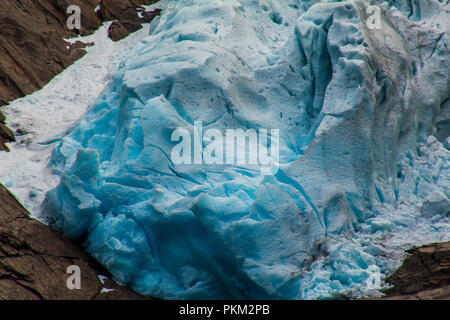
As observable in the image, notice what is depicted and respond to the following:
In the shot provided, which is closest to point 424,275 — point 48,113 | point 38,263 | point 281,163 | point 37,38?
point 281,163

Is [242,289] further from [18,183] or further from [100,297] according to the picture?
[18,183]

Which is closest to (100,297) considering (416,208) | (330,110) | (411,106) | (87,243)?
(87,243)

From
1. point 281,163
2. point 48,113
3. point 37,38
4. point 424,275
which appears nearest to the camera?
point 424,275

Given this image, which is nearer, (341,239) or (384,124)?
(341,239)

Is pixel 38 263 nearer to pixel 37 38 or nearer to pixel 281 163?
pixel 281 163
